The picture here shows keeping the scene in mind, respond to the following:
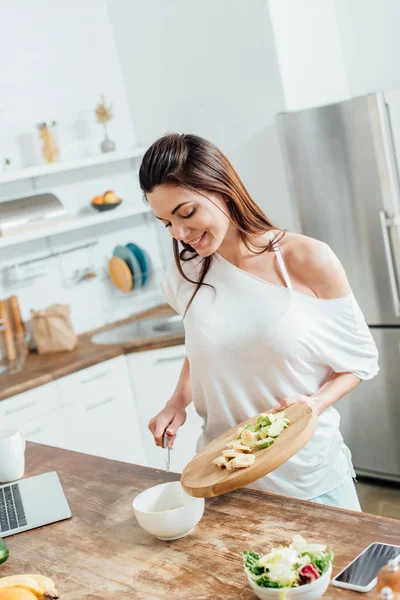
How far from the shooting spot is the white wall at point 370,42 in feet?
12.0

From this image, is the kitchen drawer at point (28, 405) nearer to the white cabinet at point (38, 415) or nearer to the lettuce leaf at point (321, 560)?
the white cabinet at point (38, 415)

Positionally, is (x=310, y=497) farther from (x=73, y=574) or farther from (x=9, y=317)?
(x=9, y=317)

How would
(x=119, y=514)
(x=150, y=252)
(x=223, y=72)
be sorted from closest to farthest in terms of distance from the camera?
(x=119, y=514)
(x=223, y=72)
(x=150, y=252)

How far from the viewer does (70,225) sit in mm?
3936

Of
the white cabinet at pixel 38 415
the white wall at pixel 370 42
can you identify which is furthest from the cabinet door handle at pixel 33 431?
the white wall at pixel 370 42

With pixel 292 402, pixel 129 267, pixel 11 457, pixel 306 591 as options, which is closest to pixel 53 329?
pixel 129 267

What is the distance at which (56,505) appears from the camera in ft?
6.19

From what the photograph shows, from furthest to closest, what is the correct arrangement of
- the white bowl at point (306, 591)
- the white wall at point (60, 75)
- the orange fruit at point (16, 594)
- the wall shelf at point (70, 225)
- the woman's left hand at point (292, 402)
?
the white wall at point (60, 75)
the wall shelf at point (70, 225)
the woman's left hand at point (292, 402)
the orange fruit at point (16, 594)
the white bowl at point (306, 591)

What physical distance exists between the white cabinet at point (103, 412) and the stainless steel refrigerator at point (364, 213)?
993 mm

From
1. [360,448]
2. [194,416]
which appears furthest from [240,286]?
[360,448]

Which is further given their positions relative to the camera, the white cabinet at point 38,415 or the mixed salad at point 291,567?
the white cabinet at point 38,415

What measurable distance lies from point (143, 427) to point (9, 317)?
870 mm

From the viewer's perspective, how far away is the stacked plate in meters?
4.27

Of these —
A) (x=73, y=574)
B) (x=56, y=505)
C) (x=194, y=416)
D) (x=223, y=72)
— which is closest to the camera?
(x=73, y=574)
